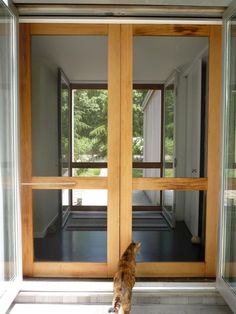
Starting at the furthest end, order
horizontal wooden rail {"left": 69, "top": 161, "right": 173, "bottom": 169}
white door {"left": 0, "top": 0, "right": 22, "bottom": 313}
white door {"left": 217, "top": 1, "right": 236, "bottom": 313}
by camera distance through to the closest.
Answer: horizontal wooden rail {"left": 69, "top": 161, "right": 173, "bottom": 169}, white door {"left": 217, "top": 1, "right": 236, "bottom": 313}, white door {"left": 0, "top": 0, "right": 22, "bottom": 313}

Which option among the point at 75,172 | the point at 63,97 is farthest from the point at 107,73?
the point at 75,172

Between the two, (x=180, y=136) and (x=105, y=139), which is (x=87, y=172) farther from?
(x=180, y=136)

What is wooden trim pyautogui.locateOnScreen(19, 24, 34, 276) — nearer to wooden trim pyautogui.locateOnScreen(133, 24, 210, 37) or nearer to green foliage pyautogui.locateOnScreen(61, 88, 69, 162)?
green foliage pyautogui.locateOnScreen(61, 88, 69, 162)

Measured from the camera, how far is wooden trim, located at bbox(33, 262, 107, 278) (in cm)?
293

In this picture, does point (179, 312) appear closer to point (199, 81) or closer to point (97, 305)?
point (97, 305)

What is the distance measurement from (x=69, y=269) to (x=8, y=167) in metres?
1.11

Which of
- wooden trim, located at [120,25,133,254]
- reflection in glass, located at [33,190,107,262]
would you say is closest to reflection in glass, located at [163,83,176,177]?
wooden trim, located at [120,25,133,254]

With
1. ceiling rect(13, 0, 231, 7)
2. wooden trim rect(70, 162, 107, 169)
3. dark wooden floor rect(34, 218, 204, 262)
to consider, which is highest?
ceiling rect(13, 0, 231, 7)

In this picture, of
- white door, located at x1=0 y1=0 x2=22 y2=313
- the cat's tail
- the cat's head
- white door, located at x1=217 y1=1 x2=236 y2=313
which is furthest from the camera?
the cat's head

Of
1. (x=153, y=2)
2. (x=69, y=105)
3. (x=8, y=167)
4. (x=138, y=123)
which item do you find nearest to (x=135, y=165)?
(x=138, y=123)

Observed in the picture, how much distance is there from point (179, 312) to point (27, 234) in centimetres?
148

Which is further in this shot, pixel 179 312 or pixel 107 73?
pixel 107 73

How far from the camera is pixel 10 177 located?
8.66 feet

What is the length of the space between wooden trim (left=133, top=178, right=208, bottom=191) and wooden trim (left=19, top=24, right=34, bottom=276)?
99cm
